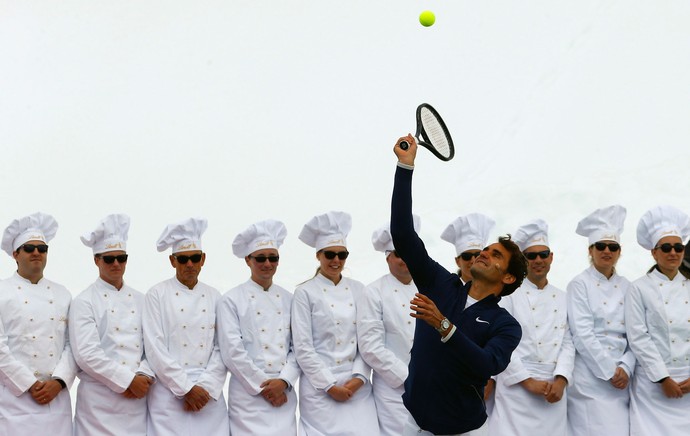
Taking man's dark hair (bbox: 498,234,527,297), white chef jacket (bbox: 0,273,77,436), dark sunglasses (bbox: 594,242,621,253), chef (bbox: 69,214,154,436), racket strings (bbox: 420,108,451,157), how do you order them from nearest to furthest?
racket strings (bbox: 420,108,451,157)
man's dark hair (bbox: 498,234,527,297)
white chef jacket (bbox: 0,273,77,436)
chef (bbox: 69,214,154,436)
dark sunglasses (bbox: 594,242,621,253)

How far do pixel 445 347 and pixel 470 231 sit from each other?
2676mm

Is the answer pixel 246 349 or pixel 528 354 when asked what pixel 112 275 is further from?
pixel 528 354

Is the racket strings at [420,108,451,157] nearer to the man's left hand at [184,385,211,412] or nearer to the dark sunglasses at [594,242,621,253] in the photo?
the man's left hand at [184,385,211,412]

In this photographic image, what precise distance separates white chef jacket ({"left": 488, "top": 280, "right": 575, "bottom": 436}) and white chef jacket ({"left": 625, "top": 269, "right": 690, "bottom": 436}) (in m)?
0.47

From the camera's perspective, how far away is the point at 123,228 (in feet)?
21.9

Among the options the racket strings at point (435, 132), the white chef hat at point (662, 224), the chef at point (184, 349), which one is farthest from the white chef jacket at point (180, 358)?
the white chef hat at point (662, 224)

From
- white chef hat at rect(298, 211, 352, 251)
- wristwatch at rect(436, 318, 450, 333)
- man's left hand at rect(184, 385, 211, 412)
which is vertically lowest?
man's left hand at rect(184, 385, 211, 412)

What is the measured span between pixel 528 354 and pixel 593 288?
66 cm

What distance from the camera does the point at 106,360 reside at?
252 inches

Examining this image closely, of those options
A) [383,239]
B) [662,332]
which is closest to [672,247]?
[662,332]

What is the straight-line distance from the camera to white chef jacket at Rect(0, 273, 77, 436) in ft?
20.8

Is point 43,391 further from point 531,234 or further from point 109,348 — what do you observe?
point 531,234

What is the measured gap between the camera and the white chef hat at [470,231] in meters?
7.17

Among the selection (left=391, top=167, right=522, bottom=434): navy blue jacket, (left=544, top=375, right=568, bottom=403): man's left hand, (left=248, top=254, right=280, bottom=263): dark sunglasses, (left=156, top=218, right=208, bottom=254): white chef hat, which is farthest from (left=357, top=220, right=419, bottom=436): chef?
(left=391, top=167, right=522, bottom=434): navy blue jacket
